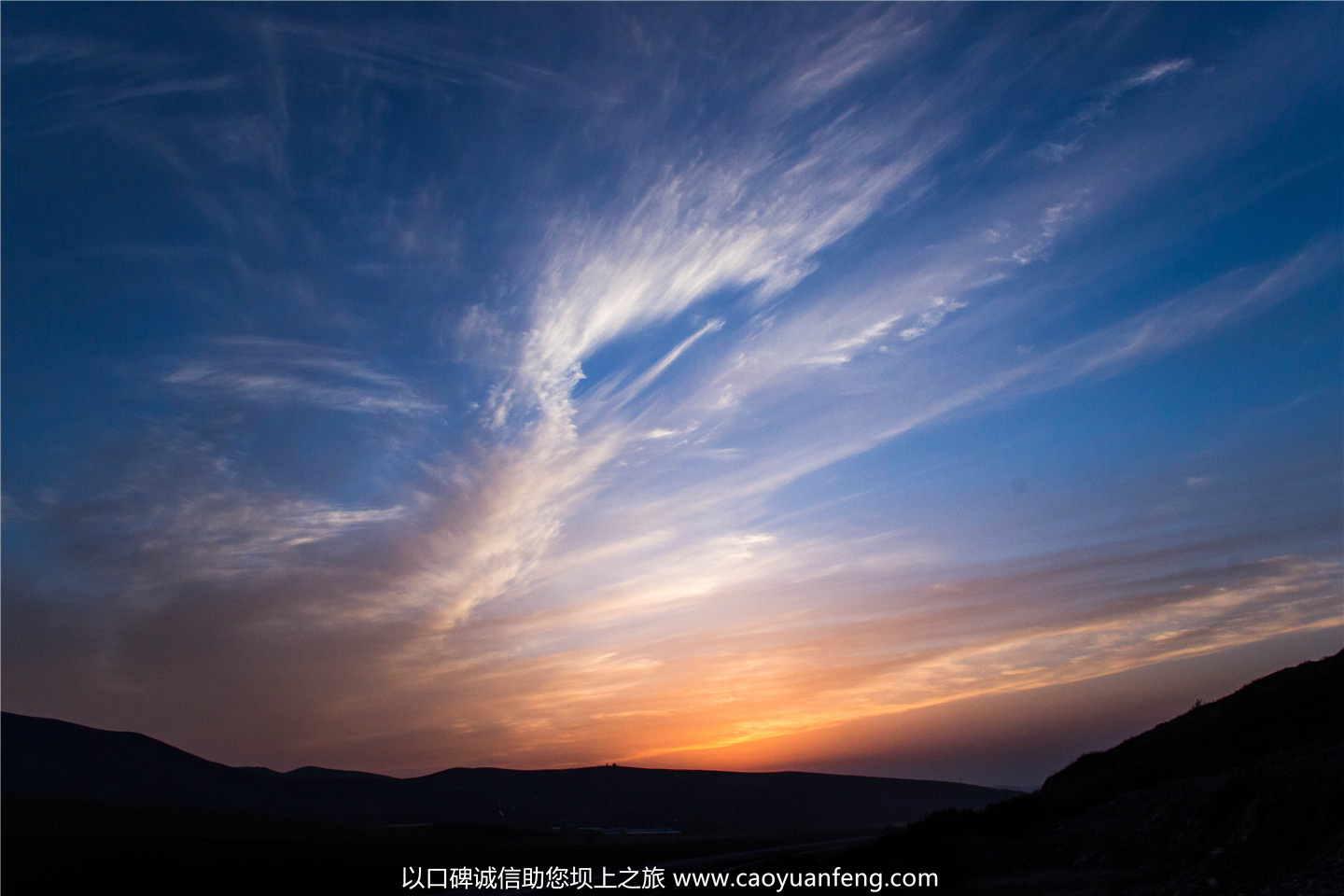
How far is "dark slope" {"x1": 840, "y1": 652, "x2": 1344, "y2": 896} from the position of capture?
656 inches

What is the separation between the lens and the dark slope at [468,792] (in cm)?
13000

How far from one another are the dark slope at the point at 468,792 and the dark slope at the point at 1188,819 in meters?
94.1

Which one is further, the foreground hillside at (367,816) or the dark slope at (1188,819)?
the foreground hillside at (367,816)

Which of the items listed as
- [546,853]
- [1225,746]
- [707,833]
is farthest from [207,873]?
[707,833]

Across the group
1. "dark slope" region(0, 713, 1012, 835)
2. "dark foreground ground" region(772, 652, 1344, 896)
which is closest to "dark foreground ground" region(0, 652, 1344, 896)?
"dark foreground ground" region(772, 652, 1344, 896)

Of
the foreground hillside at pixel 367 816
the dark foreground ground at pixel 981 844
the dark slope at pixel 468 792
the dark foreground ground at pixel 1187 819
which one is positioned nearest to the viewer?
the dark foreground ground at pixel 1187 819

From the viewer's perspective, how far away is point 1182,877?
18.0 metres

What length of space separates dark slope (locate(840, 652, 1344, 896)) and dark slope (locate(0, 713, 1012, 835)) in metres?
94.1

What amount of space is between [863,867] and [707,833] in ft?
315

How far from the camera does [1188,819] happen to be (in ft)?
69.1

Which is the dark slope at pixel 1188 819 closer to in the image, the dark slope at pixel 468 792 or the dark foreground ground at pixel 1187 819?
the dark foreground ground at pixel 1187 819

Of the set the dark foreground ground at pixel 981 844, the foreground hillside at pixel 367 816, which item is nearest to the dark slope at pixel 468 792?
the foreground hillside at pixel 367 816

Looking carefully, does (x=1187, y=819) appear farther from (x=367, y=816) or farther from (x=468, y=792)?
(x=468, y=792)

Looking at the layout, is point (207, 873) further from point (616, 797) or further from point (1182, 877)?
point (616, 797)
